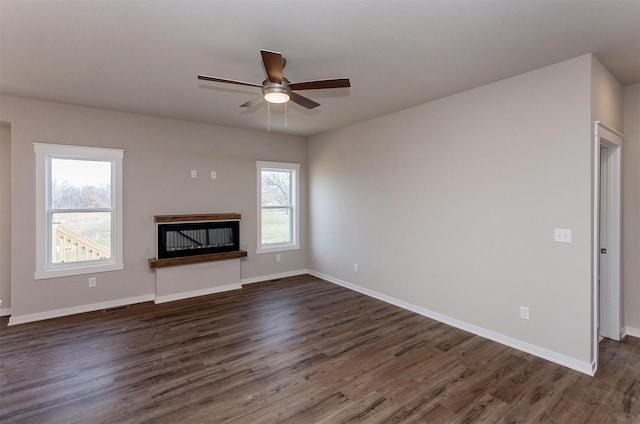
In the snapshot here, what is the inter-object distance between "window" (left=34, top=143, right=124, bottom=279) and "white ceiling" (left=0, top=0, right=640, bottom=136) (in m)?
0.85

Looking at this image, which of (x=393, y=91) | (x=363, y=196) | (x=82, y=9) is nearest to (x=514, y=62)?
(x=393, y=91)

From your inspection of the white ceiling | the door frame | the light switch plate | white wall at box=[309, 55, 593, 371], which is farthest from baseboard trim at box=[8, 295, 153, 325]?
the door frame

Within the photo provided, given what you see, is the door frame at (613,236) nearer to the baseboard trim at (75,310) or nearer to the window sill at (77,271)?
the baseboard trim at (75,310)

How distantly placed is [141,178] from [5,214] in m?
1.66

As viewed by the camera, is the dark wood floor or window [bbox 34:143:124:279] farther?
window [bbox 34:143:124:279]

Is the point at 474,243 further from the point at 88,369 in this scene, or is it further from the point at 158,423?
the point at 88,369

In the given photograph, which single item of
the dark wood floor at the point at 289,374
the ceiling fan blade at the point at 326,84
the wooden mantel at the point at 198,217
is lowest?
the dark wood floor at the point at 289,374

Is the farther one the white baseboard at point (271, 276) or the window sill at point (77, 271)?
the white baseboard at point (271, 276)

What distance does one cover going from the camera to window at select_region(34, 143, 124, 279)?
404cm

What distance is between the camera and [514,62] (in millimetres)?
2914

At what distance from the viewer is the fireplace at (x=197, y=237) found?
15.9 ft

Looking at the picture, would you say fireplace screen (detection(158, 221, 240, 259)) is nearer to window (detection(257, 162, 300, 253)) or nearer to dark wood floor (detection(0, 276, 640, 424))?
window (detection(257, 162, 300, 253))

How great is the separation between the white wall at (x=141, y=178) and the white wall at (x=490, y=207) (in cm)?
191

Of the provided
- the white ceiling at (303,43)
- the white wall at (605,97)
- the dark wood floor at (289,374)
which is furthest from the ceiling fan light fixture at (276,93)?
the white wall at (605,97)
